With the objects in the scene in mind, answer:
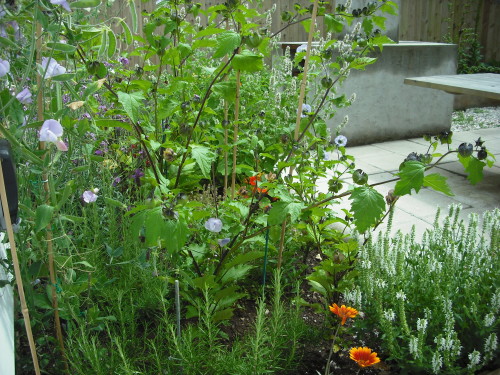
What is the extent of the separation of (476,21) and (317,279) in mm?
8684

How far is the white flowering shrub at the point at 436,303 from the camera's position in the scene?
5.41 feet

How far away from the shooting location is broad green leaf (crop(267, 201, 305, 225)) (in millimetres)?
1589

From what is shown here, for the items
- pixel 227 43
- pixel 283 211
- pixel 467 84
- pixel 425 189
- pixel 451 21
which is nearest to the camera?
pixel 227 43

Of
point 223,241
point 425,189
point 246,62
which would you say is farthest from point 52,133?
point 425,189

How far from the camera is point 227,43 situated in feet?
4.86

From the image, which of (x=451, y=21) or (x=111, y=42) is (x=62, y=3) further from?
(x=451, y=21)

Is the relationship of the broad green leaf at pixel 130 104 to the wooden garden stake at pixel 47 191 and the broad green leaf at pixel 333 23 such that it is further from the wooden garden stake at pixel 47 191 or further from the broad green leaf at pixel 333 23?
the broad green leaf at pixel 333 23

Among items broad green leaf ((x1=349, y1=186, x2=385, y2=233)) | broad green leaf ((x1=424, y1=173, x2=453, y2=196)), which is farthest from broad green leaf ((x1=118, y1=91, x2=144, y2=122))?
broad green leaf ((x1=424, y1=173, x2=453, y2=196))

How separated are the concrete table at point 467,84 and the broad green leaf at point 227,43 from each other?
3059mm

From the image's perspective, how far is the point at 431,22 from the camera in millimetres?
8961

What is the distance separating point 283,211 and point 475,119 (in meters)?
6.19

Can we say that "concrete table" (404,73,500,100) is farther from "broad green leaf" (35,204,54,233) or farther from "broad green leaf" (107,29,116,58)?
"broad green leaf" (35,204,54,233)

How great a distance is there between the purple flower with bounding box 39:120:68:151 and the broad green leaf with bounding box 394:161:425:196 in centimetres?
85

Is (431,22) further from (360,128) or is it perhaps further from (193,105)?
(193,105)
